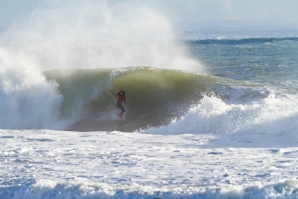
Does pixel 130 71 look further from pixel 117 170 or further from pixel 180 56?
pixel 117 170

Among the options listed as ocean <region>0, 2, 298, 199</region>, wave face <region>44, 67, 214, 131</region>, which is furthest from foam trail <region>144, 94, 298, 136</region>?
wave face <region>44, 67, 214, 131</region>

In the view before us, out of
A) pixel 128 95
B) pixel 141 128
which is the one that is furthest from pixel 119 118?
pixel 128 95

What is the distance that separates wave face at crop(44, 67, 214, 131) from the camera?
46.5 feet

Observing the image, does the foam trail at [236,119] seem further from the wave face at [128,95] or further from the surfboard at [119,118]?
the surfboard at [119,118]

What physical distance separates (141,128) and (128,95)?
250cm

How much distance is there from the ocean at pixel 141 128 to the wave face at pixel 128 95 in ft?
0.12

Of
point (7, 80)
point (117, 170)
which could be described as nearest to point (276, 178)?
point (117, 170)

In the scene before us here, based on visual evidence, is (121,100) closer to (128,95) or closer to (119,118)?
(119,118)

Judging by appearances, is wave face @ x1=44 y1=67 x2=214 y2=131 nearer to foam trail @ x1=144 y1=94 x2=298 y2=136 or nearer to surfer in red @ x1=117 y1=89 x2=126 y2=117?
surfer in red @ x1=117 y1=89 x2=126 y2=117

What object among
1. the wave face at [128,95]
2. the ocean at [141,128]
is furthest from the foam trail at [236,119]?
the wave face at [128,95]

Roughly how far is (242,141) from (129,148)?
2.37 meters

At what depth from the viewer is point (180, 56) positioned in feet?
87.9

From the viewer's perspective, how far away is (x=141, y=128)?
13352 mm

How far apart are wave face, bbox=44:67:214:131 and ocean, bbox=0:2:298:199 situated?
4cm
